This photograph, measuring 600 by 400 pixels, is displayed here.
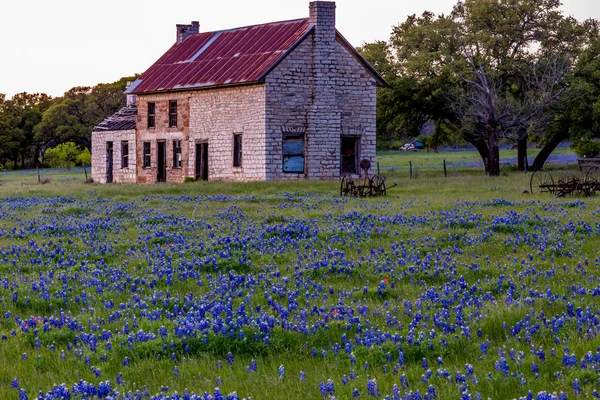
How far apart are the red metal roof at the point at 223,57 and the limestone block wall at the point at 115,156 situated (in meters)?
3.43

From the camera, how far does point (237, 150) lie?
136 feet

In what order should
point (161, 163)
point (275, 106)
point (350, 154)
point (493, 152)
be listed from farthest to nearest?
point (161, 163) → point (493, 152) → point (350, 154) → point (275, 106)

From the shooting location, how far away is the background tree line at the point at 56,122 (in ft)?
292

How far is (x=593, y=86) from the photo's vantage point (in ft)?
150

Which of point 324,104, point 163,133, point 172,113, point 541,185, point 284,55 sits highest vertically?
point 284,55

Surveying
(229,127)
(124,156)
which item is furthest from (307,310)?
(124,156)

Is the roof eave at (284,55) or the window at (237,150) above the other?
the roof eave at (284,55)

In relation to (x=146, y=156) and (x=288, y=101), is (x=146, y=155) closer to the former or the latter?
(x=146, y=156)

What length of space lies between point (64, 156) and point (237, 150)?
44.8 meters

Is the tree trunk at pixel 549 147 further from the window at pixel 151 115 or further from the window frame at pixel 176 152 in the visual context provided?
the window at pixel 151 115

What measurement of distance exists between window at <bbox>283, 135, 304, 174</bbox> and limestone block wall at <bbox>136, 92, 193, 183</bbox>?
7.31 meters

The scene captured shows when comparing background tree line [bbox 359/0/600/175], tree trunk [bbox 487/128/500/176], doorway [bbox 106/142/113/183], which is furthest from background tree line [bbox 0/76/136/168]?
tree trunk [bbox 487/128/500/176]

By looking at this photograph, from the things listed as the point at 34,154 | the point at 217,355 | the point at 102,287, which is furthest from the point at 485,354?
the point at 34,154

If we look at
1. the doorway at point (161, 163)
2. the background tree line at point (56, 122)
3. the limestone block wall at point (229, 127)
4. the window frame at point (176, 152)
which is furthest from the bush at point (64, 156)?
the limestone block wall at point (229, 127)
